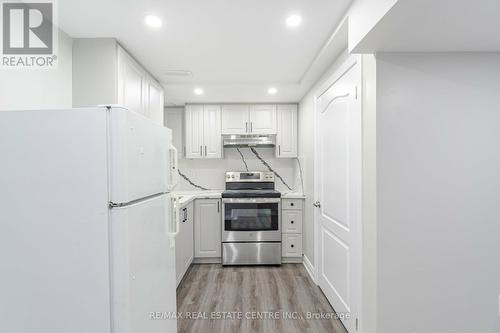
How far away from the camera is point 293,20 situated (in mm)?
1650

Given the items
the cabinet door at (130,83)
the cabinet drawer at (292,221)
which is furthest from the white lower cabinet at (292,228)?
the cabinet door at (130,83)

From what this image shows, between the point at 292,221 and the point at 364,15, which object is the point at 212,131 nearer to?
the point at 292,221

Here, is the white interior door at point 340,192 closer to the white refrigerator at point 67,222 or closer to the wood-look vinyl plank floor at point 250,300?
the wood-look vinyl plank floor at point 250,300

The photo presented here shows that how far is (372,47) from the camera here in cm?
143

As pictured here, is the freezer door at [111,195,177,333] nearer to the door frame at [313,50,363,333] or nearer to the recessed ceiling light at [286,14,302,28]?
the door frame at [313,50,363,333]

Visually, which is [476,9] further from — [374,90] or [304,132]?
[304,132]

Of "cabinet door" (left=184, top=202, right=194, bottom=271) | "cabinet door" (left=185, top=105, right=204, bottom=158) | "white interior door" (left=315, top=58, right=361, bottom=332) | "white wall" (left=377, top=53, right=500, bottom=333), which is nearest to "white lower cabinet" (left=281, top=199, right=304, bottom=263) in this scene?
"white interior door" (left=315, top=58, right=361, bottom=332)

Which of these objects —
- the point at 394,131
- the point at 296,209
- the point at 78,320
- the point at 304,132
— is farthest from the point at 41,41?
the point at 296,209

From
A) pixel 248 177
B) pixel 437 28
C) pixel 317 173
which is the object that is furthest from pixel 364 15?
pixel 248 177

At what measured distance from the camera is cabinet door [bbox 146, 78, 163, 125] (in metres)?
2.53

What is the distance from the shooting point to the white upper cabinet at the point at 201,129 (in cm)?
376

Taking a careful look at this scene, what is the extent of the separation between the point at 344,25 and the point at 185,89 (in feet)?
6.74

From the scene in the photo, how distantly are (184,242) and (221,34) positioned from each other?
234 centimetres

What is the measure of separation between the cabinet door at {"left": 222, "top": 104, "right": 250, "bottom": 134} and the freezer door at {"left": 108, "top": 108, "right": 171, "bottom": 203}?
2.30m
